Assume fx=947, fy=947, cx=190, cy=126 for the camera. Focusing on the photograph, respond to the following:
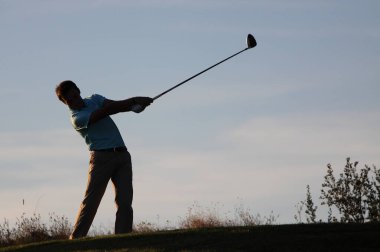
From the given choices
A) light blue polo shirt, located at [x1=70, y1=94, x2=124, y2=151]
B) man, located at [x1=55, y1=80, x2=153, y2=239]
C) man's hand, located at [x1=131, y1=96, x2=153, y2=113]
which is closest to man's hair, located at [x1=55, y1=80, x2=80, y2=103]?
man, located at [x1=55, y1=80, x2=153, y2=239]

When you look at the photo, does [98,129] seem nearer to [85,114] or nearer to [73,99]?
[85,114]

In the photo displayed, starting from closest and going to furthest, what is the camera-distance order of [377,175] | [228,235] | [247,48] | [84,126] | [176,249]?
1. [176,249]
2. [228,235]
3. [84,126]
4. [247,48]
5. [377,175]

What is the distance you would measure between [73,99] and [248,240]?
3.19 m

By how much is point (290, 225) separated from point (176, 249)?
6.70 ft

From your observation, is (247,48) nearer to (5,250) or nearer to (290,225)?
(290,225)

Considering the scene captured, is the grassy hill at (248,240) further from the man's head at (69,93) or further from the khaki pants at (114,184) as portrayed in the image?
the man's head at (69,93)

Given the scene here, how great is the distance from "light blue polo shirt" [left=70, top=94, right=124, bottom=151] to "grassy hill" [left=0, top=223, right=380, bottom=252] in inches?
48.5

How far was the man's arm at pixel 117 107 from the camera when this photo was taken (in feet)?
40.2

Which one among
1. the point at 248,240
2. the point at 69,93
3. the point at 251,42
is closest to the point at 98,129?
the point at 69,93

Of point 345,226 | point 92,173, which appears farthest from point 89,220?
point 345,226

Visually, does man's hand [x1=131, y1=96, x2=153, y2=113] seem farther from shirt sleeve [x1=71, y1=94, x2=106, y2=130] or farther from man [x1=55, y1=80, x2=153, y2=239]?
shirt sleeve [x1=71, y1=94, x2=106, y2=130]

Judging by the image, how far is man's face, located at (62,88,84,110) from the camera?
12.5m

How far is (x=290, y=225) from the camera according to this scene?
12.2 m

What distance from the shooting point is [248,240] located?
11031mm
